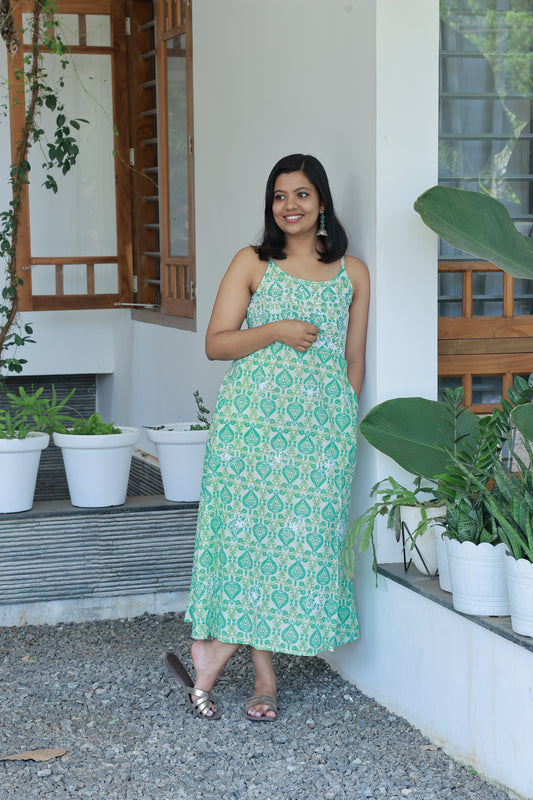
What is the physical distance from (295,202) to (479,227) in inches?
21.7

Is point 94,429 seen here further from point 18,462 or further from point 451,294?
point 451,294

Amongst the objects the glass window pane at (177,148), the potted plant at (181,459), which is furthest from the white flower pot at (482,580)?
the glass window pane at (177,148)

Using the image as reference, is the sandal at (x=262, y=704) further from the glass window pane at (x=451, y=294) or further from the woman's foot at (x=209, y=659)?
the glass window pane at (x=451, y=294)

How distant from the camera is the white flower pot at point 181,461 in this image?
12.6ft

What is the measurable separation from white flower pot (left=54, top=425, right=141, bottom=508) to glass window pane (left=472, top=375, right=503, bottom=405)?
1207 millimetres

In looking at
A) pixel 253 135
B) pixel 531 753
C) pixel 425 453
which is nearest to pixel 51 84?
pixel 253 135

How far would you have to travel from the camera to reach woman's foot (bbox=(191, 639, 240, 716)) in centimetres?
298

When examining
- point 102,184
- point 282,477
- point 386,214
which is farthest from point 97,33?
point 282,477

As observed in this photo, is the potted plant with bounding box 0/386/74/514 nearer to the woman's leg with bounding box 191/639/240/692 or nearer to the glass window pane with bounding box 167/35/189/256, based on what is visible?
the woman's leg with bounding box 191/639/240/692

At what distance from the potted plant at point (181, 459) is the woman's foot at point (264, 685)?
39.1 inches

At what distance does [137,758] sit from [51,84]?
4.15 m

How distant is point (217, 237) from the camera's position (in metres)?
4.41

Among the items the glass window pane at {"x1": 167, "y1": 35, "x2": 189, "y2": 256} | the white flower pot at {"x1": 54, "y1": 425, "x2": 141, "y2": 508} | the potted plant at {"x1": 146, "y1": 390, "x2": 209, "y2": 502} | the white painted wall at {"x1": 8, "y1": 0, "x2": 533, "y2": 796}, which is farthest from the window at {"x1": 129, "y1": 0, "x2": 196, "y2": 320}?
the white flower pot at {"x1": 54, "y1": 425, "x2": 141, "y2": 508}

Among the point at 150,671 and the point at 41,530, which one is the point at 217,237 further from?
the point at 150,671
